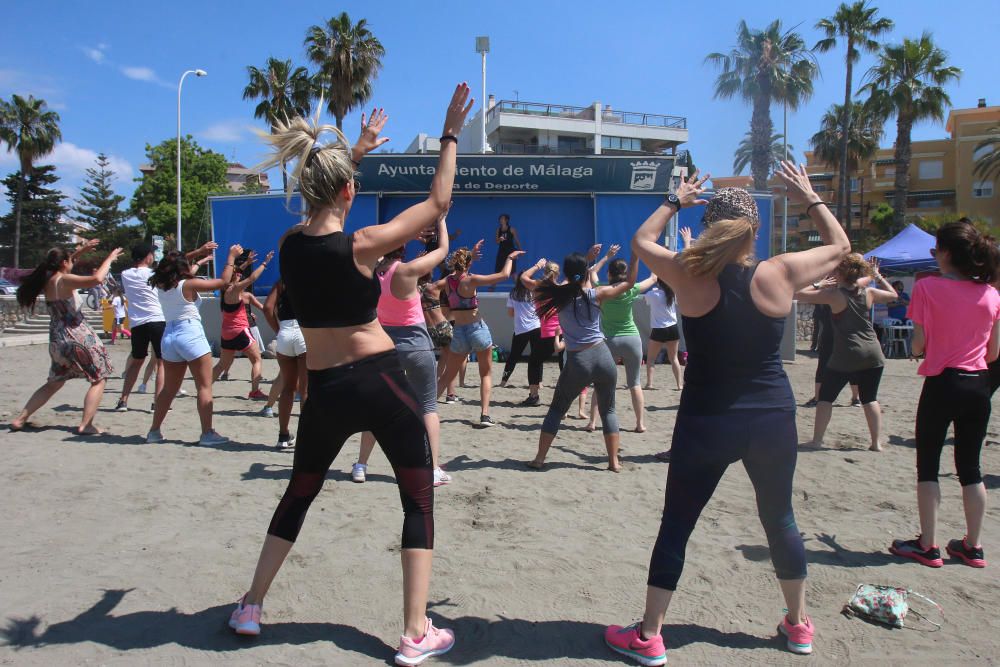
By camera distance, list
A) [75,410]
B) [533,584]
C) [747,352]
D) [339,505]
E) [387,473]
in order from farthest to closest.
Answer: [75,410] → [387,473] → [339,505] → [533,584] → [747,352]

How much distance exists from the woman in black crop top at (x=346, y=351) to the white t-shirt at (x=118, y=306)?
18842 mm

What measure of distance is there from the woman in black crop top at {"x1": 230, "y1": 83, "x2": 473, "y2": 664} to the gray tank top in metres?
4.88

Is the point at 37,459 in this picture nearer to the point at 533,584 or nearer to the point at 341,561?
the point at 341,561

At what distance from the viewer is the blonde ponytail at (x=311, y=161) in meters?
2.69

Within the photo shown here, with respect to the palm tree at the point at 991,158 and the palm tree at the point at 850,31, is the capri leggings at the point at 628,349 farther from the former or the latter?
the palm tree at the point at 991,158

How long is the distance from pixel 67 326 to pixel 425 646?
5863 millimetres

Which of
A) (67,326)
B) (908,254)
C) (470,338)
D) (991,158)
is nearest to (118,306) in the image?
(67,326)

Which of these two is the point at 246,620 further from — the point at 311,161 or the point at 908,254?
the point at 908,254

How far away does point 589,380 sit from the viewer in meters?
5.61

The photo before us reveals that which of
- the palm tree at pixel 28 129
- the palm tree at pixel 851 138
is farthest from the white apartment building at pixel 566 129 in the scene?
the palm tree at pixel 28 129

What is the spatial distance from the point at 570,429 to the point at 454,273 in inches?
88.7

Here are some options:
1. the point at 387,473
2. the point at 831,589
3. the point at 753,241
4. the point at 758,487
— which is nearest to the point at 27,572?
the point at 387,473

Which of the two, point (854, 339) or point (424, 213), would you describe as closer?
point (424, 213)

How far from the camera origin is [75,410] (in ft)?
27.3
